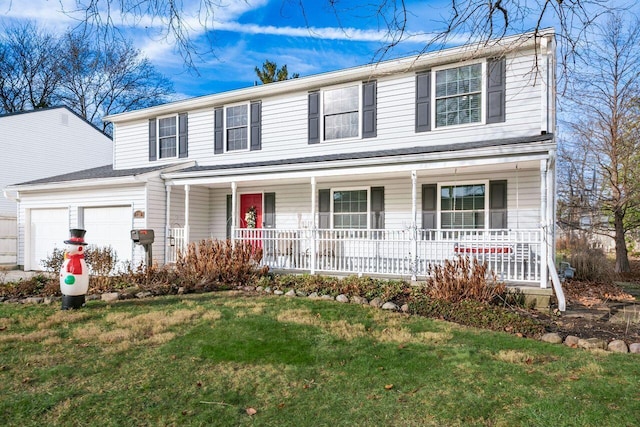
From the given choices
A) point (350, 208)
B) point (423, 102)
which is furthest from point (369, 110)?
point (350, 208)

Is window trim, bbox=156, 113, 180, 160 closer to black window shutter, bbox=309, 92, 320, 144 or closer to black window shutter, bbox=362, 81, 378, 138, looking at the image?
black window shutter, bbox=309, 92, 320, 144

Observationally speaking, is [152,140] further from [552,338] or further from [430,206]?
[552,338]

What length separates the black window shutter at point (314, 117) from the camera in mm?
11266

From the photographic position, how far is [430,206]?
10.2 m

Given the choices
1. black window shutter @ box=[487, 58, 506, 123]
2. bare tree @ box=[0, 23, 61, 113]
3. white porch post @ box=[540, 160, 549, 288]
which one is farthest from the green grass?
bare tree @ box=[0, 23, 61, 113]

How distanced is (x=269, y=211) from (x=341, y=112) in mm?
3714

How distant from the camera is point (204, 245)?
31.1 feet

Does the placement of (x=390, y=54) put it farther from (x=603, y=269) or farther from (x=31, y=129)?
(x=31, y=129)

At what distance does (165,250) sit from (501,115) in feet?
31.6

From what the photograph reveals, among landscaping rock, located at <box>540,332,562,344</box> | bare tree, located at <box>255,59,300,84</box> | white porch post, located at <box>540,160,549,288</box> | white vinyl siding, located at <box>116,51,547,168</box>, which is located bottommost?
landscaping rock, located at <box>540,332,562,344</box>

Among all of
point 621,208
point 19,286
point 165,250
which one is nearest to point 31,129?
point 165,250

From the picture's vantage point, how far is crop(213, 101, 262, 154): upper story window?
12.1 metres

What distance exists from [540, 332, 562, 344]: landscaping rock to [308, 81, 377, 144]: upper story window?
655 cm

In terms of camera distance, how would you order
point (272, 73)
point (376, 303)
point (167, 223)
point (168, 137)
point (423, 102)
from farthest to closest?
point (272, 73), point (168, 137), point (167, 223), point (423, 102), point (376, 303)
